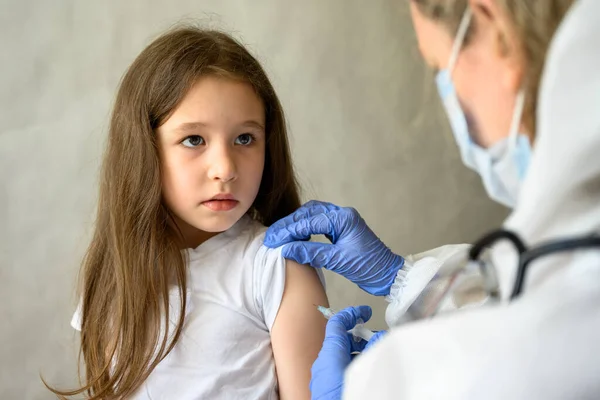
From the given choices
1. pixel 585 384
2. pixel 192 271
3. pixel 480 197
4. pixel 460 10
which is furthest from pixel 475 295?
pixel 480 197

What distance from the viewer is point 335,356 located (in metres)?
0.98

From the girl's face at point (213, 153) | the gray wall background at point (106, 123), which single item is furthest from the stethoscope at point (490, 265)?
the gray wall background at point (106, 123)

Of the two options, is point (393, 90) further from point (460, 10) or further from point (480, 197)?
point (460, 10)

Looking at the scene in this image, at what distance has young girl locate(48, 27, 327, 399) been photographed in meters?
1.24

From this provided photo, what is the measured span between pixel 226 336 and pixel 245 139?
1.43ft

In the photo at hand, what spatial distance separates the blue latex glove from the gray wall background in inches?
17.3

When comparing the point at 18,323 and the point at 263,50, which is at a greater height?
the point at 263,50

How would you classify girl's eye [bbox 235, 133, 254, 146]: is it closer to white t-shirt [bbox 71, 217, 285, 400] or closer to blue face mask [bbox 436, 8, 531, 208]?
white t-shirt [bbox 71, 217, 285, 400]

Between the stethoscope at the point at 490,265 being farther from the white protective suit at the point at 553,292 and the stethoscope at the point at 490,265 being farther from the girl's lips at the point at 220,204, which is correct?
the girl's lips at the point at 220,204

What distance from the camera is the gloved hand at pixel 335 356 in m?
0.91

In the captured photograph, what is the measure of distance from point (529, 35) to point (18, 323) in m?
1.75

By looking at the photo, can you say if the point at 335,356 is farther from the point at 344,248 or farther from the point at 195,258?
the point at 195,258

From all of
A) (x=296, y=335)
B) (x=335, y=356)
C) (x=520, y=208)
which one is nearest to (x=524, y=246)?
(x=520, y=208)

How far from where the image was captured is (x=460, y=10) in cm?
60
